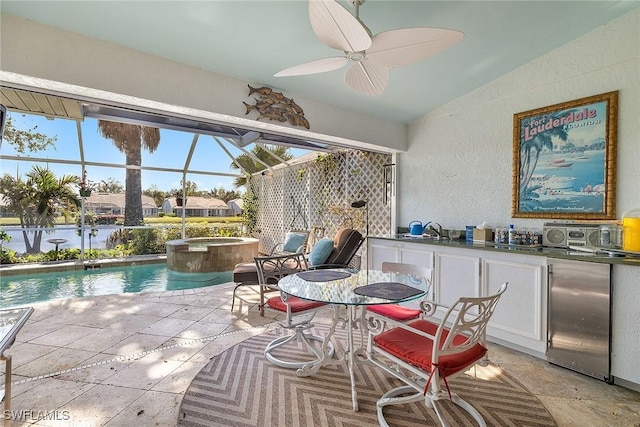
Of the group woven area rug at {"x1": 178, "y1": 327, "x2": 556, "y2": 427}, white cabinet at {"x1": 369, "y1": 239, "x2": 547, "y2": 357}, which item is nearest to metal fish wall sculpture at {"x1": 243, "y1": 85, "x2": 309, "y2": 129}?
white cabinet at {"x1": 369, "y1": 239, "x2": 547, "y2": 357}

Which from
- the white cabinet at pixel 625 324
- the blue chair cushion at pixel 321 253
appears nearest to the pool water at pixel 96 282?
the blue chair cushion at pixel 321 253

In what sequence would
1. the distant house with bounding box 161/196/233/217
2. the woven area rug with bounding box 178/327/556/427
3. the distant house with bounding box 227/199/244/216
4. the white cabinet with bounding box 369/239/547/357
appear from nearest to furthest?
the woven area rug with bounding box 178/327/556/427 < the white cabinet with bounding box 369/239/547/357 < the distant house with bounding box 161/196/233/217 < the distant house with bounding box 227/199/244/216

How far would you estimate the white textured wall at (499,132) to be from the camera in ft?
8.23

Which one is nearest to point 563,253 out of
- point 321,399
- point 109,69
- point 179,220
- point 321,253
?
point 321,399

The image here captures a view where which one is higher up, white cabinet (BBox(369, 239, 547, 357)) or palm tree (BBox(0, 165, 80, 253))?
palm tree (BBox(0, 165, 80, 253))

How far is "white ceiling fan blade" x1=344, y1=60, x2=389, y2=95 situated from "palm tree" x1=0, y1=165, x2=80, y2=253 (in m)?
7.19

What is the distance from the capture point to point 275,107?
315 centimetres

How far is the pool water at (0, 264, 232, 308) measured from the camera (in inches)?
176

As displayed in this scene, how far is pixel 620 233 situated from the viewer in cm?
241

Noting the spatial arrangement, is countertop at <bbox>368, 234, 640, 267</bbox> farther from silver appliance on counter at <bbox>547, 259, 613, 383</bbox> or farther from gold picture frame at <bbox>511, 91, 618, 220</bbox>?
gold picture frame at <bbox>511, 91, 618, 220</bbox>

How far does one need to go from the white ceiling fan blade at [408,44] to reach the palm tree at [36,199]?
7.50 m

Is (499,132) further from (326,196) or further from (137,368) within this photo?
(137,368)

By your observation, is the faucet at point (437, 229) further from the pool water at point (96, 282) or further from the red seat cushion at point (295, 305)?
the pool water at point (96, 282)

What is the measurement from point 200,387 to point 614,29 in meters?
4.50
